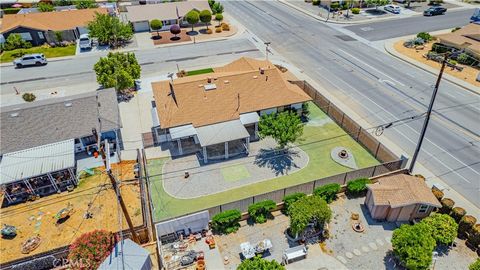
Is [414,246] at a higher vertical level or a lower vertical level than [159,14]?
lower

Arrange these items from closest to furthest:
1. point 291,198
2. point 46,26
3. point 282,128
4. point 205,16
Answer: point 291,198
point 282,128
point 46,26
point 205,16

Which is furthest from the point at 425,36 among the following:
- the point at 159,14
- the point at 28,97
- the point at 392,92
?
the point at 28,97

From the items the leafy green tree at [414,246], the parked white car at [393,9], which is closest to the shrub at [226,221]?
the leafy green tree at [414,246]

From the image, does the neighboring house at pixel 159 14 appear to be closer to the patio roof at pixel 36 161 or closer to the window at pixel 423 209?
the patio roof at pixel 36 161

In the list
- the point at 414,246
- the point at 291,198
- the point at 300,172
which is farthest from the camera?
the point at 300,172

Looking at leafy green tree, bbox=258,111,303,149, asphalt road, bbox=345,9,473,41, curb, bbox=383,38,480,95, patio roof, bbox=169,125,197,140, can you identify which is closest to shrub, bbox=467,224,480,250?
leafy green tree, bbox=258,111,303,149

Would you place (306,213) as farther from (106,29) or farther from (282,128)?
(106,29)
